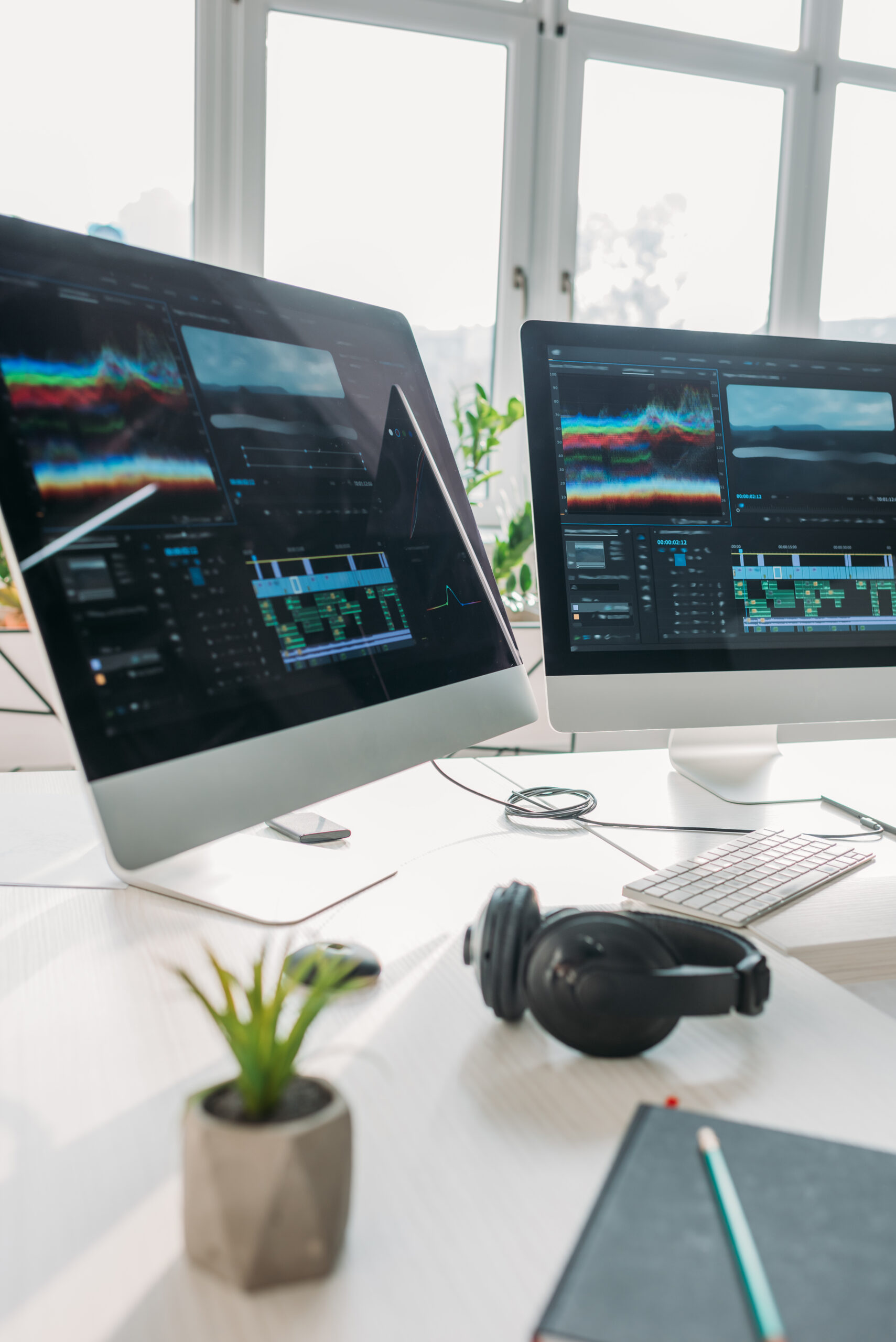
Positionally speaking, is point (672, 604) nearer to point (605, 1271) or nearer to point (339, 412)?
point (339, 412)

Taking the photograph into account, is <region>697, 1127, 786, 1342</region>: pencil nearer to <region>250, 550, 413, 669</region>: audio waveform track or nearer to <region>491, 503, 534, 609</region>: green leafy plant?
<region>250, 550, 413, 669</region>: audio waveform track

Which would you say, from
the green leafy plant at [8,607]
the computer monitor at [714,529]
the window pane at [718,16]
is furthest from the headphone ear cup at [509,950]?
the window pane at [718,16]

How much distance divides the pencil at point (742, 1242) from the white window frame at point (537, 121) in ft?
8.15

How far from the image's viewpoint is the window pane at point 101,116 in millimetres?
2346

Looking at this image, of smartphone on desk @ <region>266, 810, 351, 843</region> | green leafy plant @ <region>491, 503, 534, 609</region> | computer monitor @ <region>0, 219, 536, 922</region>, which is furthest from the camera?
green leafy plant @ <region>491, 503, 534, 609</region>

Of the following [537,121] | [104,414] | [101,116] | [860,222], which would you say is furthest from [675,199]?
[104,414]

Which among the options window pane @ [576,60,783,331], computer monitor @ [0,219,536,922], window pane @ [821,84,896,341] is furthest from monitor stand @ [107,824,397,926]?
window pane @ [821,84,896,341]

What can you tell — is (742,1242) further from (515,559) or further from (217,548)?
(515,559)

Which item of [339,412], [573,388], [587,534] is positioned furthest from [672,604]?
[339,412]

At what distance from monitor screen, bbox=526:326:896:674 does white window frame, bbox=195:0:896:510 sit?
1744 millimetres

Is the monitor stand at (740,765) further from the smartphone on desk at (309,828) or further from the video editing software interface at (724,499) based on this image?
the smartphone on desk at (309,828)

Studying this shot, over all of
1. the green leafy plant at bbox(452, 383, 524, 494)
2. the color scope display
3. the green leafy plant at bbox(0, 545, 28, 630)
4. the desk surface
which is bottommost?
the desk surface

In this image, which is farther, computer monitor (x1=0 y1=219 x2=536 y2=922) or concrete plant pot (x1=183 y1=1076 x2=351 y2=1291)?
computer monitor (x1=0 y1=219 x2=536 y2=922)

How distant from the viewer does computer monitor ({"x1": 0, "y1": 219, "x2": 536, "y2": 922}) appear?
1.90ft
